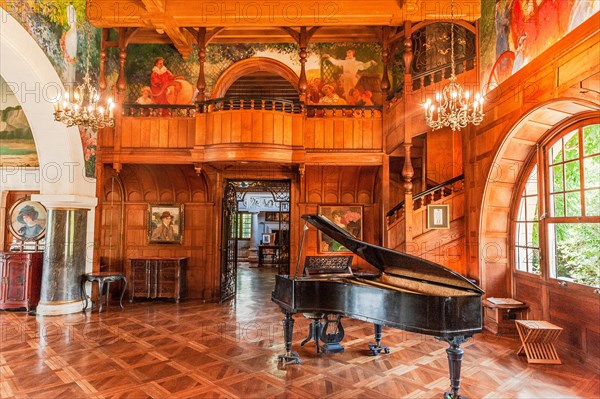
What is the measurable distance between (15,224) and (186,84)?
4.47 m

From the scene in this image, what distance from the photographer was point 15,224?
25.0 feet

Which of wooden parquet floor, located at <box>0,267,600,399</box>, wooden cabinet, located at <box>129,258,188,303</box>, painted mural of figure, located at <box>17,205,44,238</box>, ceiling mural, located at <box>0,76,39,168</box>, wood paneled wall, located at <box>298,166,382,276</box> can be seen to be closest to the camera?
wooden parquet floor, located at <box>0,267,600,399</box>

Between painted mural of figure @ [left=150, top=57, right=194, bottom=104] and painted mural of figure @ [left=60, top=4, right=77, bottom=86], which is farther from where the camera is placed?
painted mural of figure @ [left=150, top=57, right=194, bottom=104]

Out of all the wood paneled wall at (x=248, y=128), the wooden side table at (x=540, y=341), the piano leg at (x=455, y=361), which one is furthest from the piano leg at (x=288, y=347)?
the wood paneled wall at (x=248, y=128)

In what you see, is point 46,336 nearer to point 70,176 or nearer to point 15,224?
point 70,176

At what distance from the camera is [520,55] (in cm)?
505

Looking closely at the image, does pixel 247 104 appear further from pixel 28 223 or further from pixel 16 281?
pixel 16 281

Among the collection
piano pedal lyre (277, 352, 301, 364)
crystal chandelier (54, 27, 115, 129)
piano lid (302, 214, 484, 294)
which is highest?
crystal chandelier (54, 27, 115, 129)

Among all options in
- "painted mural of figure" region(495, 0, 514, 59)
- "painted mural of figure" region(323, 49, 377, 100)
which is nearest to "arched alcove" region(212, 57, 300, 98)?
"painted mural of figure" region(323, 49, 377, 100)

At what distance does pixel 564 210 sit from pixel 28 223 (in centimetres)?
920

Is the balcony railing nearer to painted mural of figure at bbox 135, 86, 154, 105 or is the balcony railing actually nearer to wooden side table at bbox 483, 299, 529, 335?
painted mural of figure at bbox 135, 86, 154, 105

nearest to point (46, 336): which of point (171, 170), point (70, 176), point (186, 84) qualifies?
point (70, 176)

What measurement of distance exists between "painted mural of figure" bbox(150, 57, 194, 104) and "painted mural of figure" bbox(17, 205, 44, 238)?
134 inches

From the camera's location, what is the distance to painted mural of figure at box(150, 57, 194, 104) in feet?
27.8
